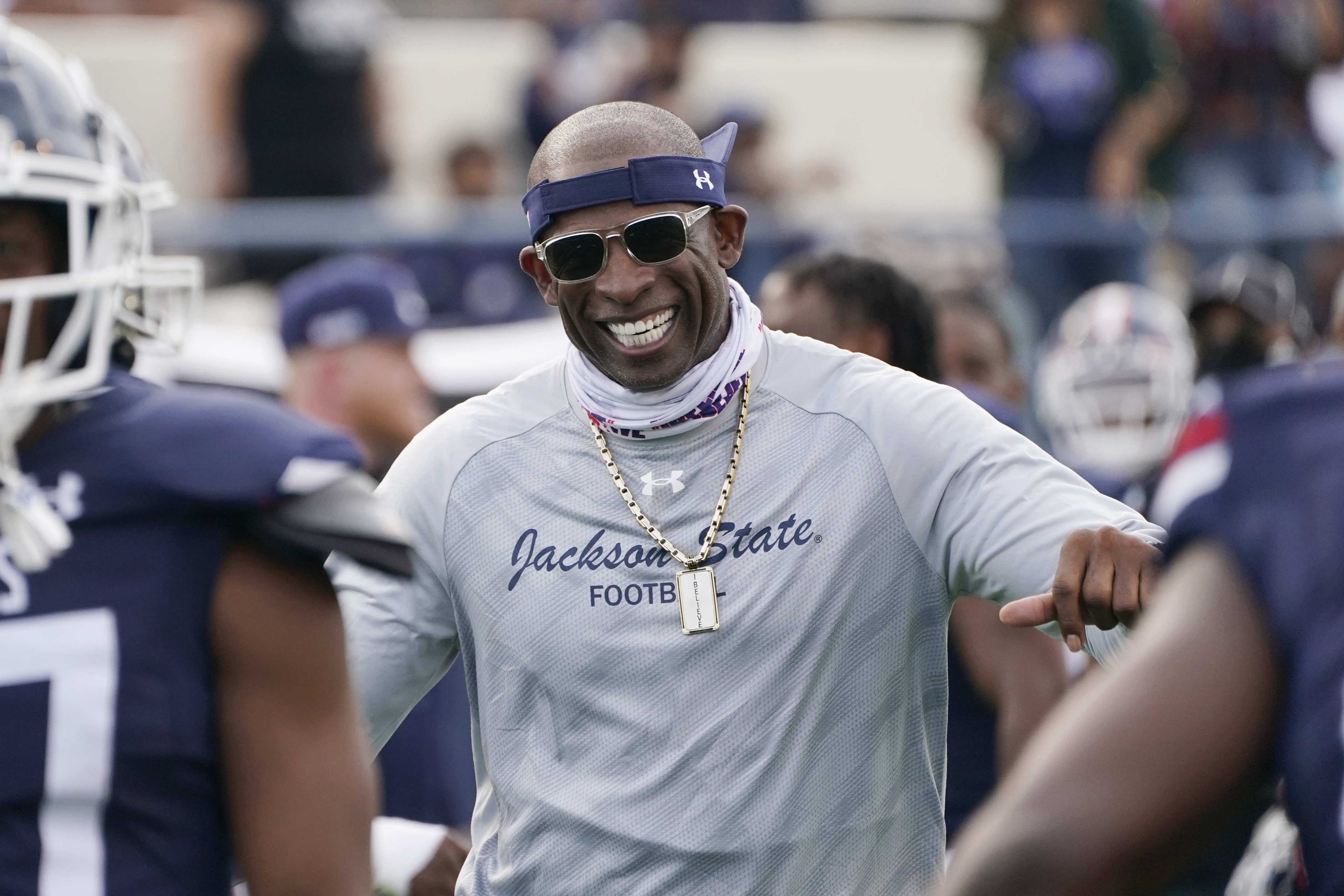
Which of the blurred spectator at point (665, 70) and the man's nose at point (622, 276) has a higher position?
the blurred spectator at point (665, 70)

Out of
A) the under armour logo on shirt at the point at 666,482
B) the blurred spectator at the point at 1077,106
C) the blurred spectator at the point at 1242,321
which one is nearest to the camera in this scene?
the under armour logo on shirt at the point at 666,482

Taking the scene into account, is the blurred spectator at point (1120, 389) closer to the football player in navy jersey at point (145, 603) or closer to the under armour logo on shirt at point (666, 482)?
the under armour logo on shirt at point (666, 482)

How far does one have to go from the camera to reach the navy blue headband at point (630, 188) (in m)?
3.42

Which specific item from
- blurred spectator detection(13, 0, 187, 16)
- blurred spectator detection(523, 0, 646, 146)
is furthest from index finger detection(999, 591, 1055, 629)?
blurred spectator detection(13, 0, 187, 16)

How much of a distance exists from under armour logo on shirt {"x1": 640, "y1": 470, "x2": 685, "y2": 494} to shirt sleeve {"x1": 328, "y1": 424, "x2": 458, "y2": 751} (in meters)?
0.34

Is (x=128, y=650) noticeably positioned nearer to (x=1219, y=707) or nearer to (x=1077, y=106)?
(x=1219, y=707)

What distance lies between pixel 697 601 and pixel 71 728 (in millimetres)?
1212

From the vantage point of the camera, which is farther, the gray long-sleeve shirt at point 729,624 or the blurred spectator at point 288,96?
the blurred spectator at point 288,96

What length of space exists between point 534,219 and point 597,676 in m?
0.81

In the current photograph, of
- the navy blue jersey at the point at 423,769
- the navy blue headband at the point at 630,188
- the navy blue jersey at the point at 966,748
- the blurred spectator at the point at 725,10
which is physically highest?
the blurred spectator at the point at 725,10

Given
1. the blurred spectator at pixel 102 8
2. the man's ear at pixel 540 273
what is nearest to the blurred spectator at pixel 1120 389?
the man's ear at pixel 540 273

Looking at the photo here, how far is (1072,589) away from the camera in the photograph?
2701mm

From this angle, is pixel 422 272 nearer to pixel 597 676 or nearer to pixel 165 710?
pixel 597 676

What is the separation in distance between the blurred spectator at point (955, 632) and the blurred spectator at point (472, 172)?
5.13 metres
